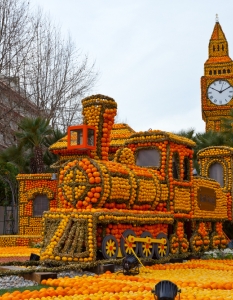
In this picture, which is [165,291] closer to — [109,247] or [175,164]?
[109,247]

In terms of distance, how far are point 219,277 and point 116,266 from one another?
212 centimetres

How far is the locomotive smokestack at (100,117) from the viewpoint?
11914 millimetres

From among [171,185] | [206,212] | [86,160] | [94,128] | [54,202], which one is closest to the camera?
[86,160]

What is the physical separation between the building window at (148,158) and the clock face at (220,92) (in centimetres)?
2750

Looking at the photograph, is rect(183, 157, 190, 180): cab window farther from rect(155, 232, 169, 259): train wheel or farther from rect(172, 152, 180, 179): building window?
rect(155, 232, 169, 259): train wheel

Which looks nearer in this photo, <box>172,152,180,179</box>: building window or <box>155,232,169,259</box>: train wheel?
<box>155,232,169,259</box>: train wheel

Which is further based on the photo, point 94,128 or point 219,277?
point 94,128

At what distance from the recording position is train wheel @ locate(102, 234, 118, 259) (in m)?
10.2

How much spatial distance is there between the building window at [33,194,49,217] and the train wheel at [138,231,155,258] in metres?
10.8

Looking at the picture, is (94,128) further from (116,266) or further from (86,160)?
(116,266)

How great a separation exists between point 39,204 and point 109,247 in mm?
12083

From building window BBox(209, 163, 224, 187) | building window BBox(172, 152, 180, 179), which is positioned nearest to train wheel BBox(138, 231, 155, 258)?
building window BBox(172, 152, 180, 179)

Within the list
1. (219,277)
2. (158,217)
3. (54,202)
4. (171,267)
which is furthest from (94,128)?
(54,202)

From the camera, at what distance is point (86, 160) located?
1080 centimetres
